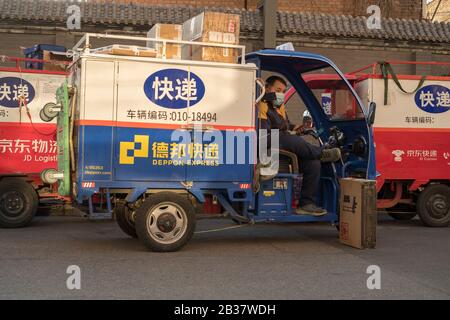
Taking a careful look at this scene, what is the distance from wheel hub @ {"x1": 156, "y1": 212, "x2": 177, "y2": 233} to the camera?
24.9ft

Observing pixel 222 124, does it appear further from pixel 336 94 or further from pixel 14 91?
pixel 14 91

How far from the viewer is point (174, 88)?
305 inches

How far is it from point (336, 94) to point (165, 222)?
4103mm

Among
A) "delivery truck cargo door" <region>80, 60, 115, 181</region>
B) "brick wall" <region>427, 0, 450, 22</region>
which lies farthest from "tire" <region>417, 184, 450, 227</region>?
"brick wall" <region>427, 0, 450, 22</region>

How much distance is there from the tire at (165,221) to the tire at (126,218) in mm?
639

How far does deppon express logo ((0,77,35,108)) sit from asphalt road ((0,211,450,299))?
6.81ft

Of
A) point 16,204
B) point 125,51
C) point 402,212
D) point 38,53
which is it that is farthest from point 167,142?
point 402,212

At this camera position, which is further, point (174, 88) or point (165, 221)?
point (174, 88)

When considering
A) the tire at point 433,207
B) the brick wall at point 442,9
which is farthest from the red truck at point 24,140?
the brick wall at point 442,9

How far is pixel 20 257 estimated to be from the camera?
7.35 meters
